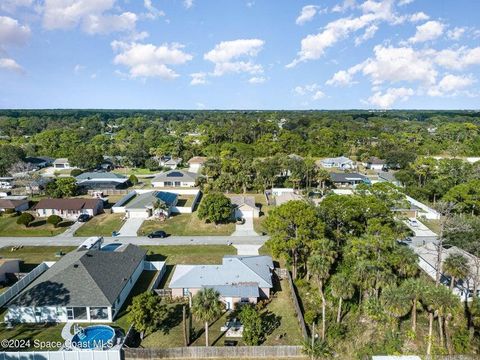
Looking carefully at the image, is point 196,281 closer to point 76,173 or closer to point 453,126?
point 76,173

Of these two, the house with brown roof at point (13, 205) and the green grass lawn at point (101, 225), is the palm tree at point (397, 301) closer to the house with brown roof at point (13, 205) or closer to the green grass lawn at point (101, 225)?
the green grass lawn at point (101, 225)

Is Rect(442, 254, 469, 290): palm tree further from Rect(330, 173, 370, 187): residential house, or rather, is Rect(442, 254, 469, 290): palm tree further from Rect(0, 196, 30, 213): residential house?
Rect(0, 196, 30, 213): residential house

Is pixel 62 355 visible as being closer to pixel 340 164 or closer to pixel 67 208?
pixel 67 208

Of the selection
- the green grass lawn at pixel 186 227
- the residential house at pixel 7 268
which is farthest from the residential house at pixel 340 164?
the residential house at pixel 7 268

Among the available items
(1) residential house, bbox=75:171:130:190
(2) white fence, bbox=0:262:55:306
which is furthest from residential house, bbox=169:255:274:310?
(1) residential house, bbox=75:171:130:190

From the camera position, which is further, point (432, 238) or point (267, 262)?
point (432, 238)

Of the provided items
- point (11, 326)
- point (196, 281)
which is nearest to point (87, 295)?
point (11, 326)
